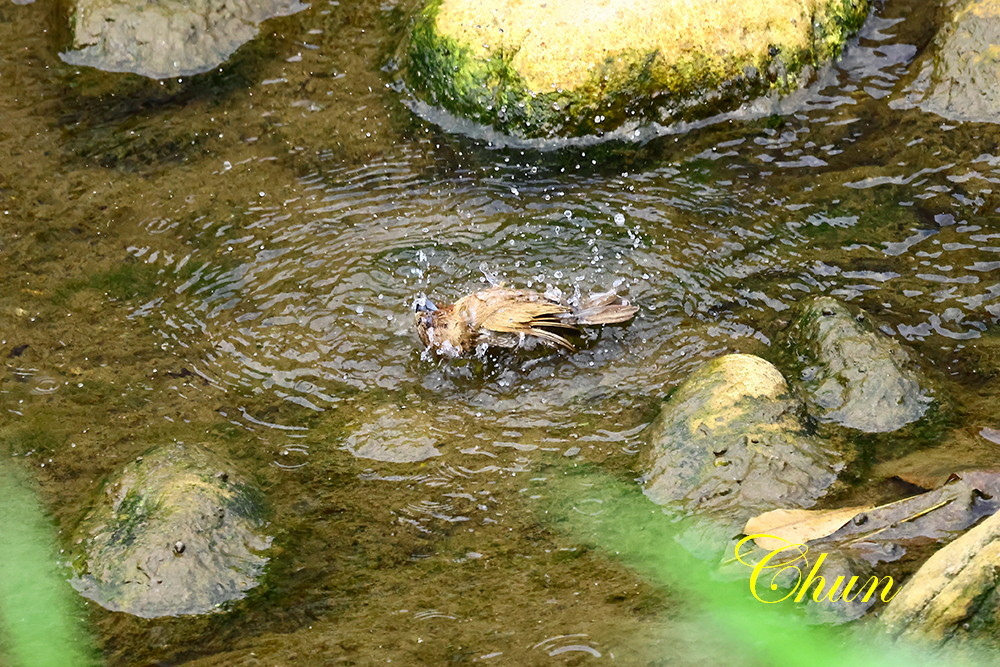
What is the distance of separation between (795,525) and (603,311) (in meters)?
1.50

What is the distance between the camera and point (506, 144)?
579 centimetres

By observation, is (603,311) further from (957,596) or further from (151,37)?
(151,37)

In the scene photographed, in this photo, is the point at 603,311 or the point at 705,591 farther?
the point at 603,311

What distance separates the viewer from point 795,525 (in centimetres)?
353

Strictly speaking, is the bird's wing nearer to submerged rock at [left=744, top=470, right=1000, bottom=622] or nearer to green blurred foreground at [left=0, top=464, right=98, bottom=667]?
submerged rock at [left=744, top=470, right=1000, bottom=622]

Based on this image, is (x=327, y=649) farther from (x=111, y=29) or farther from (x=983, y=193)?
(x=111, y=29)

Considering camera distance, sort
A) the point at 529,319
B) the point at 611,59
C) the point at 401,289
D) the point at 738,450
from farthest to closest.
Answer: the point at 611,59, the point at 401,289, the point at 529,319, the point at 738,450

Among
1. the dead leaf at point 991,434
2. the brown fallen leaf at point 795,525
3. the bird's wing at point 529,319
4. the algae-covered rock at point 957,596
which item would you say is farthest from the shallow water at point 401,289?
the algae-covered rock at point 957,596

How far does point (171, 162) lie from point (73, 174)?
515 mm

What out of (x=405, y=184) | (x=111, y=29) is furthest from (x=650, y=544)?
(x=111, y=29)

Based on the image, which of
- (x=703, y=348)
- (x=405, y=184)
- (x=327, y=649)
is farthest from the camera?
(x=405, y=184)

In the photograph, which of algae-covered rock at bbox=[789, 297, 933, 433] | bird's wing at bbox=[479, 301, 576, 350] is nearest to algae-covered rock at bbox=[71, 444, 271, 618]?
bird's wing at bbox=[479, 301, 576, 350]

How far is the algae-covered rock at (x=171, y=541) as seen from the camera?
11.9 ft

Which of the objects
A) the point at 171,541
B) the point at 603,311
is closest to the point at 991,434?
the point at 603,311
